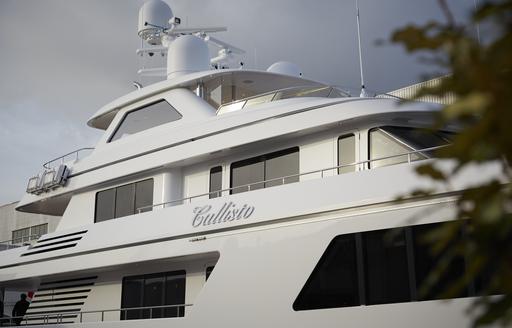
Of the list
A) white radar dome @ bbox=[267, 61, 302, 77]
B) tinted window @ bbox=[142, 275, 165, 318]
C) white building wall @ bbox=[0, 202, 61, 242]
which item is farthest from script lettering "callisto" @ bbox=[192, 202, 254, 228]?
white building wall @ bbox=[0, 202, 61, 242]

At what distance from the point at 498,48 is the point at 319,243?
7.17 m

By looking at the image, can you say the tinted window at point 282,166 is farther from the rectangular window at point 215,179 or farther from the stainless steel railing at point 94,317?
the stainless steel railing at point 94,317

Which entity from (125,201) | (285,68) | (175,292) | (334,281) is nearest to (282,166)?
(334,281)

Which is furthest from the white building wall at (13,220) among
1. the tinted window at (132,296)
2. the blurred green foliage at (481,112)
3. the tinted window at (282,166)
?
the blurred green foliage at (481,112)

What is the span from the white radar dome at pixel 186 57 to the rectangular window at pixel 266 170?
4437mm

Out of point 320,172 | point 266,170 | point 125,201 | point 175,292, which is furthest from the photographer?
point 125,201

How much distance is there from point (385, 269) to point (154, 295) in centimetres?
523

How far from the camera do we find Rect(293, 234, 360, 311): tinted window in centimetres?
835

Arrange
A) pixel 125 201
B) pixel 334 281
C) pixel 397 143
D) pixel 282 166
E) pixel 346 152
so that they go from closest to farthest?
pixel 334 281 → pixel 397 143 → pixel 346 152 → pixel 282 166 → pixel 125 201

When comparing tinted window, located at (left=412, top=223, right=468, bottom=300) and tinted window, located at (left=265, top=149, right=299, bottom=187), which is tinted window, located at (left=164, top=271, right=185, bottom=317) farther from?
tinted window, located at (left=412, top=223, right=468, bottom=300)

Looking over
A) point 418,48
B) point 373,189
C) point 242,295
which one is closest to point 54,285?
point 242,295

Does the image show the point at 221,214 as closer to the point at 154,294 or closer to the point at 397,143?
the point at 154,294

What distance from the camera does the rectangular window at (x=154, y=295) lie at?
11414 mm

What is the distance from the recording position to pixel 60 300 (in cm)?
1362
